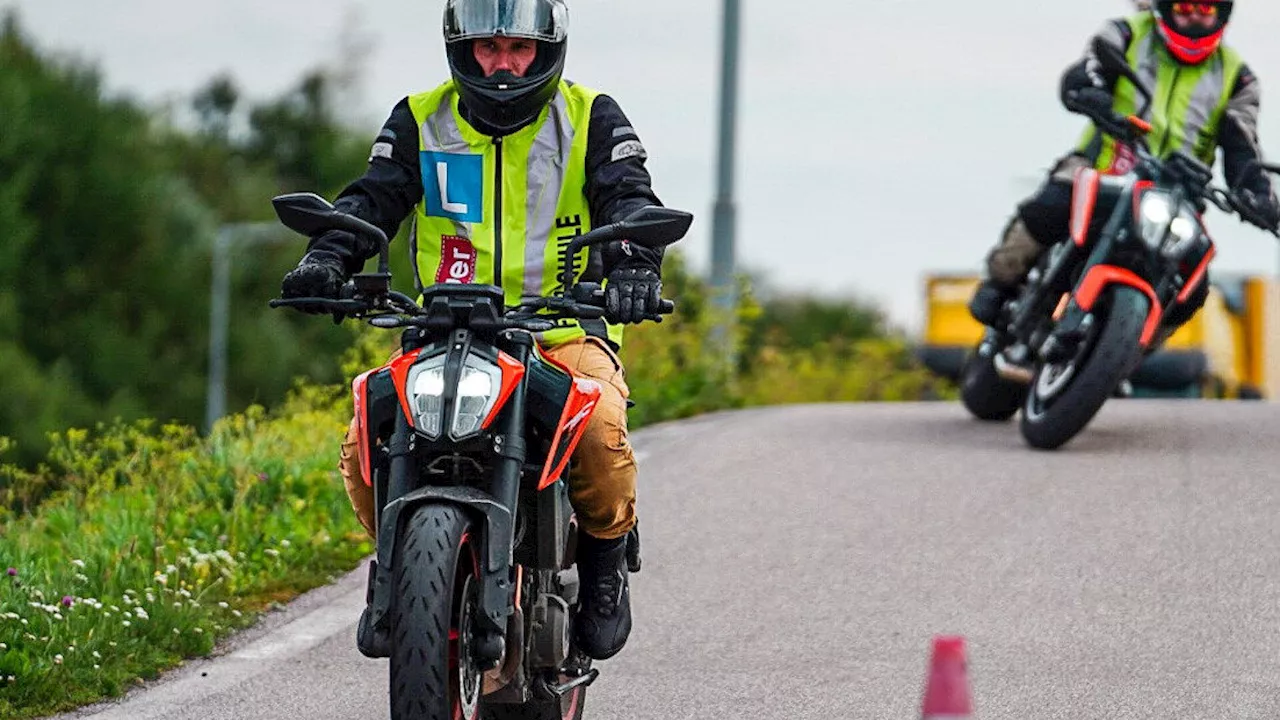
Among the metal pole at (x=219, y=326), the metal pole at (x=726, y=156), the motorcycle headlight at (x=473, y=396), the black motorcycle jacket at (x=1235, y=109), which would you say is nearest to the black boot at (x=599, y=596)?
the motorcycle headlight at (x=473, y=396)

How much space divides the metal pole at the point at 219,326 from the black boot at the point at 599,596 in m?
38.2

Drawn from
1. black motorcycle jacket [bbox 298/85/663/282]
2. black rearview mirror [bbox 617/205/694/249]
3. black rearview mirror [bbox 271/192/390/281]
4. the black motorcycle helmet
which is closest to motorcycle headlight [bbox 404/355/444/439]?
black rearview mirror [bbox 271/192/390/281]

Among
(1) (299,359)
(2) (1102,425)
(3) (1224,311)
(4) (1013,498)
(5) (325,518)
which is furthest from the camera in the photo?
(1) (299,359)

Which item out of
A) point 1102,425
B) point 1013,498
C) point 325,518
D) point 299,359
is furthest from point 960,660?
point 299,359

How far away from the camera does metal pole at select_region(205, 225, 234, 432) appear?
45531mm

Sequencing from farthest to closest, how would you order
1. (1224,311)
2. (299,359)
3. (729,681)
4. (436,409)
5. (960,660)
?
(299,359), (1224,311), (729,681), (436,409), (960,660)

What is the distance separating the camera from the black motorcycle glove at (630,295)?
587cm

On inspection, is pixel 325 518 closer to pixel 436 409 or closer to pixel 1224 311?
pixel 436 409

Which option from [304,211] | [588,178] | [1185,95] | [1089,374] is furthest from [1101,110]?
[304,211]

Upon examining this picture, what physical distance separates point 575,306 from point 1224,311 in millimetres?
22785

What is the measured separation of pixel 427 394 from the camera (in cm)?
567

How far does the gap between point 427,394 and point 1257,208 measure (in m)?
7.36

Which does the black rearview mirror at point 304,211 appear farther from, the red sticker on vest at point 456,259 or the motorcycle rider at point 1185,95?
the motorcycle rider at point 1185,95

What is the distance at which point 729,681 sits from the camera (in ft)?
25.0
